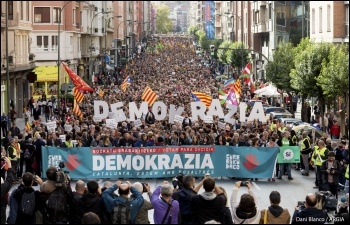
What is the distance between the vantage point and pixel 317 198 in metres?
13.2

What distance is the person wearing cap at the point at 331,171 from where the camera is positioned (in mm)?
21391

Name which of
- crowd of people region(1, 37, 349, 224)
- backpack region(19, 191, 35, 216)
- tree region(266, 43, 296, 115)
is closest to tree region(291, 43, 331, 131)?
crowd of people region(1, 37, 349, 224)

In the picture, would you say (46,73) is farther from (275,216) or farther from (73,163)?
(275,216)

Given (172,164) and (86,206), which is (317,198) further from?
(172,164)

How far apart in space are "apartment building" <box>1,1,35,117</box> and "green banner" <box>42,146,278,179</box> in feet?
88.7

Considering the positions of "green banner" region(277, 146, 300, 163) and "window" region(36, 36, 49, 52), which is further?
"window" region(36, 36, 49, 52)

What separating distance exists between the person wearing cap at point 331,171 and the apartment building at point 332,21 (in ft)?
99.9

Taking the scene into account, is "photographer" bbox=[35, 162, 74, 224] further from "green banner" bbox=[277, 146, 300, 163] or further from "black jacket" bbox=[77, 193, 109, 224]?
"green banner" bbox=[277, 146, 300, 163]

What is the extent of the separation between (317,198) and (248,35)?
88518 millimetres

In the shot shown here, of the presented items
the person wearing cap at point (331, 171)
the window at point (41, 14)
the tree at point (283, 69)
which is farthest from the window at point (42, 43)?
the person wearing cap at point (331, 171)

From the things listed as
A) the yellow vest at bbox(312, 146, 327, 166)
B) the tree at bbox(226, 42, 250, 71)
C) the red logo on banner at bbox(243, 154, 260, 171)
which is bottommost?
the red logo on banner at bbox(243, 154, 260, 171)

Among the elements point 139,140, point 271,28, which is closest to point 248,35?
point 271,28

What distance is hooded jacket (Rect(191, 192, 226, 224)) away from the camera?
12.8 meters

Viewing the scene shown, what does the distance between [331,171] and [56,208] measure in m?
9.85
